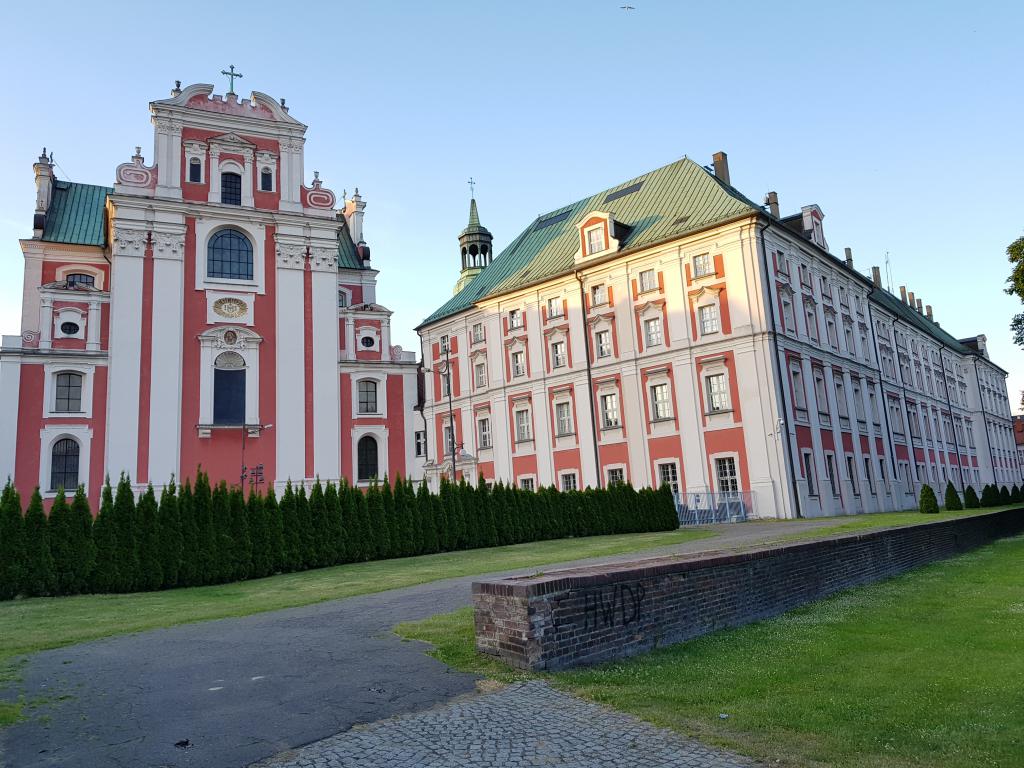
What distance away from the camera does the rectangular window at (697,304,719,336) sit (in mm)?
36125

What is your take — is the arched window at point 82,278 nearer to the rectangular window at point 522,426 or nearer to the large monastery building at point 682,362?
the large monastery building at point 682,362

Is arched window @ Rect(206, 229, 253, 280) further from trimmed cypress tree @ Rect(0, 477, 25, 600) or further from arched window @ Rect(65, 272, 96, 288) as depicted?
trimmed cypress tree @ Rect(0, 477, 25, 600)

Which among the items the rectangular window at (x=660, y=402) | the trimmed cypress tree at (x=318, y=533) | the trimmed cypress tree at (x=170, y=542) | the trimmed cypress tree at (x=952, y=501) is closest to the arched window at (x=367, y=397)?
the rectangular window at (x=660, y=402)

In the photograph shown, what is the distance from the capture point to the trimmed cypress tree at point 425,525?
22.6m

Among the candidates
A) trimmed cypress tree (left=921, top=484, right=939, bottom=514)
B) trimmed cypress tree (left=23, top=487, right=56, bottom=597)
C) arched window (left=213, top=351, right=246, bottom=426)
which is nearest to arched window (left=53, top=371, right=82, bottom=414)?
arched window (left=213, top=351, right=246, bottom=426)

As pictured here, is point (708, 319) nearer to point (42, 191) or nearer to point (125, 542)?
point (125, 542)

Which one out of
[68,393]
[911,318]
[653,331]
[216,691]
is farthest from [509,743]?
[911,318]

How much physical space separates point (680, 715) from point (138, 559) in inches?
574

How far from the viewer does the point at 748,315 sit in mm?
34750

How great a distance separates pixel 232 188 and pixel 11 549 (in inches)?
960

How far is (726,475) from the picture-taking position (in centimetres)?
3484

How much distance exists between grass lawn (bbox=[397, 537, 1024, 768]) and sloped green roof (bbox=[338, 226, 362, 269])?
3645 centimetres

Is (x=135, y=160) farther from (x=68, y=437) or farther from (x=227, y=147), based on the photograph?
(x=68, y=437)

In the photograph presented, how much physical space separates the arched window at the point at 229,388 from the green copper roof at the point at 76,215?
10404 mm
